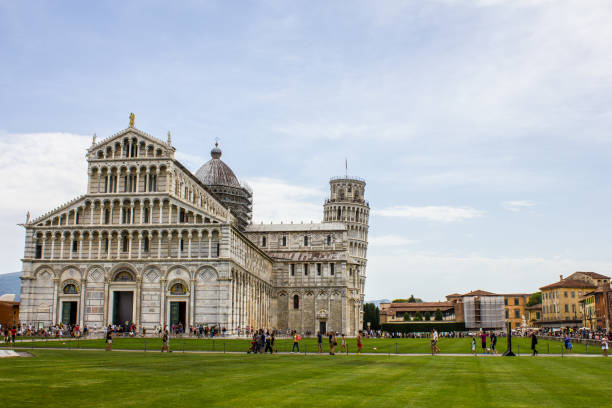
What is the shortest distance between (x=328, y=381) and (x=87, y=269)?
5336 cm

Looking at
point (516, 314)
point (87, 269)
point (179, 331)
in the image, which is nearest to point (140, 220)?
point (87, 269)

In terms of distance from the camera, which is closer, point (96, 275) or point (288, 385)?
point (288, 385)

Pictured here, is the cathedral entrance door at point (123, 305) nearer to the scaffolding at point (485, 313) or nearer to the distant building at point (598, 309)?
the scaffolding at point (485, 313)

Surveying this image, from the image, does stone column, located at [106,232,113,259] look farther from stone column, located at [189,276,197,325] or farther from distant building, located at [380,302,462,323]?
distant building, located at [380,302,462,323]

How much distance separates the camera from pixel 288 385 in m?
21.1

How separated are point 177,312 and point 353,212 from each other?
6985 cm

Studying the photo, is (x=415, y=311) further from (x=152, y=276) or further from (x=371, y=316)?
(x=152, y=276)

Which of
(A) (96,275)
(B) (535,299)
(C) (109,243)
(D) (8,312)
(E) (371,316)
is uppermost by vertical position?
(C) (109,243)

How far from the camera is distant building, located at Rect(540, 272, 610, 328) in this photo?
427 ft

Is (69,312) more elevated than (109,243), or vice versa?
(109,243)

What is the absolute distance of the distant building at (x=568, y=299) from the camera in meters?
130

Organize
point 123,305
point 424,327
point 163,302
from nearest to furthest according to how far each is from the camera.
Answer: point 163,302 → point 123,305 → point 424,327

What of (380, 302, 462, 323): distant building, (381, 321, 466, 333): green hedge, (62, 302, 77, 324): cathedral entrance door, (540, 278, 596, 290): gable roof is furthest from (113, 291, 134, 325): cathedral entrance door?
(540, 278, 596, 290): gable roof

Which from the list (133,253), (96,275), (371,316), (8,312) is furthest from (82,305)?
(371,316)
